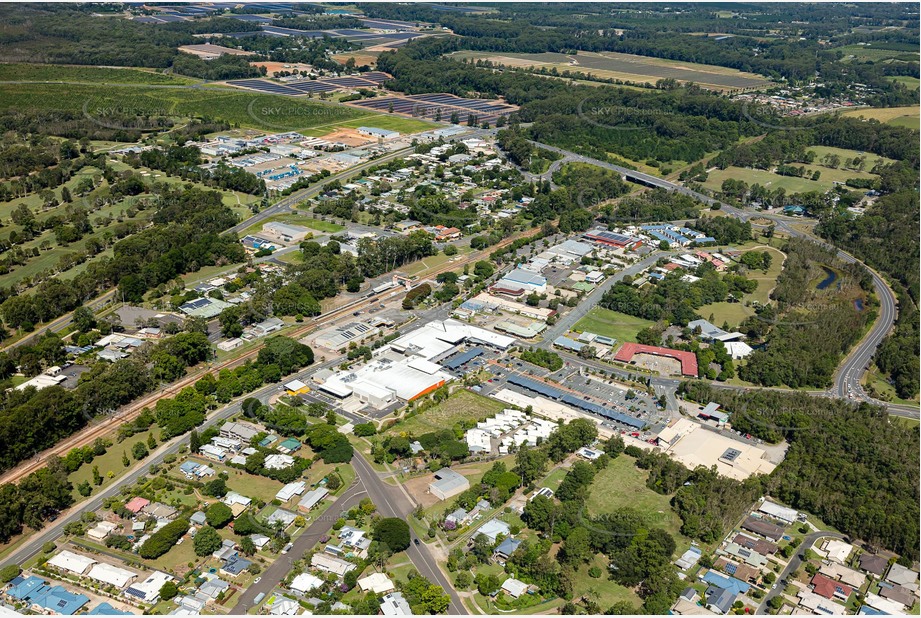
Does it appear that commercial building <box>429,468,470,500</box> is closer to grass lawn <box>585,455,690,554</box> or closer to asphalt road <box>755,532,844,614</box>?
grass lawn <box>585,455,690,554</box>

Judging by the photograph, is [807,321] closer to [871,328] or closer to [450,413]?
[871,328]

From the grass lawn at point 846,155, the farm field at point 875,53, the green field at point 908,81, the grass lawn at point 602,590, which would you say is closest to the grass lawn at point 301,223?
the grass lawn at point 602,590

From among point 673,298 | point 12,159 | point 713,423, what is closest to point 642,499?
point 713,423

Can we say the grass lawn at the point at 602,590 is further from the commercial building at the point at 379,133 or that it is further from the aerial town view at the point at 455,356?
the commercial building at the point at 379,133

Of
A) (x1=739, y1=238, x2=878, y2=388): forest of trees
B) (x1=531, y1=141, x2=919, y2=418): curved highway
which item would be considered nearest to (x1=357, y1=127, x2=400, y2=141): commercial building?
(x1=531, y1=141, x2=919, y2=418): curved highway

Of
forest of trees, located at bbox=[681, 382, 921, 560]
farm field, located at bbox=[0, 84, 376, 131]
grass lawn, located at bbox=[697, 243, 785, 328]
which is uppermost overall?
farm field, located at bbox=[0, 84, 376, 131]
